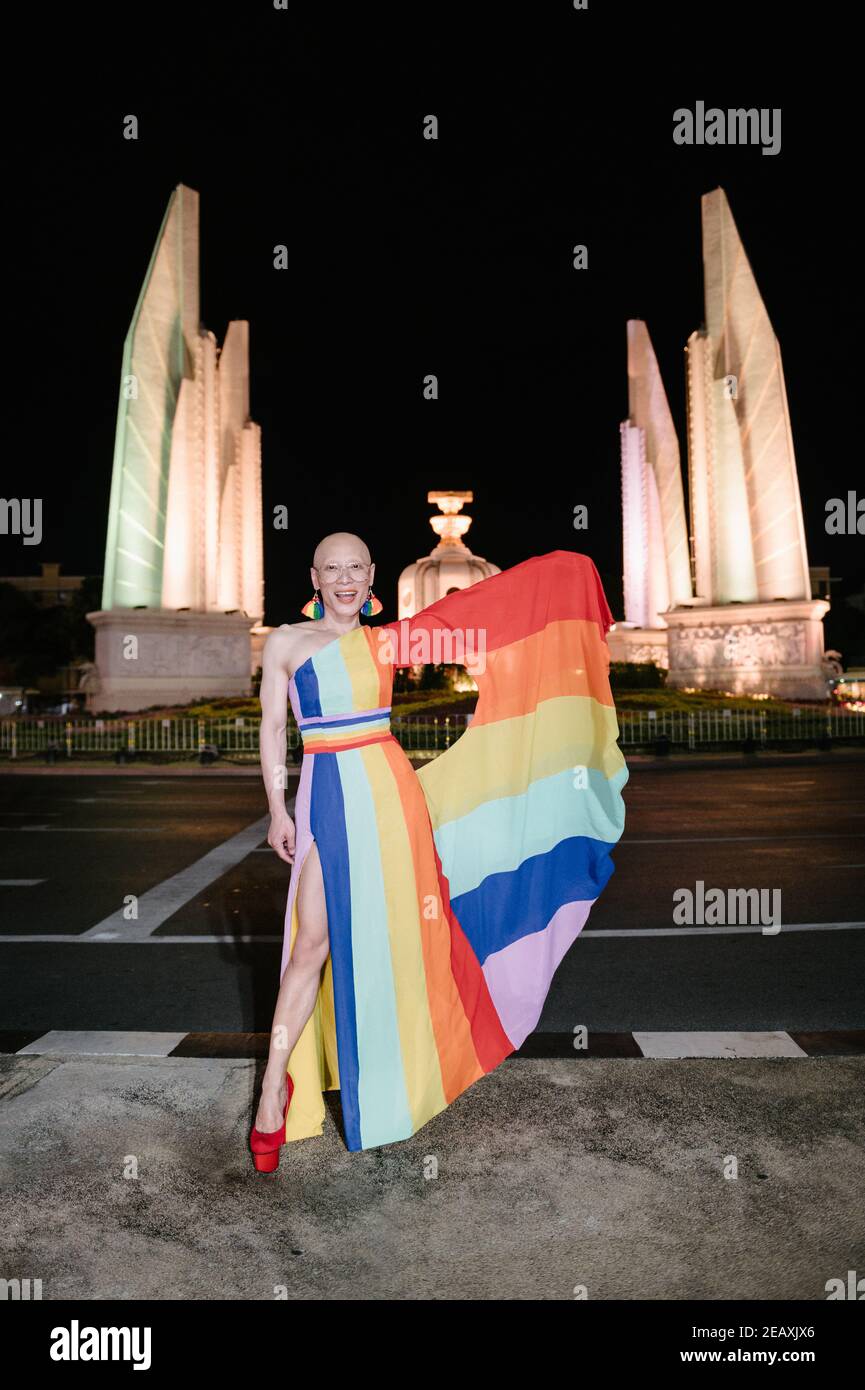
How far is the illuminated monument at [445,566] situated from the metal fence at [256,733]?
2352 centimetres

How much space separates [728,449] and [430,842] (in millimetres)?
33711

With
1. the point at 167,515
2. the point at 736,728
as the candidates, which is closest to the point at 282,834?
the point at 736,728

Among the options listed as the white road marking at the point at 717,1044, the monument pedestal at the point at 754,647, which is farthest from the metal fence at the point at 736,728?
the white road marking at the point at 717,1044

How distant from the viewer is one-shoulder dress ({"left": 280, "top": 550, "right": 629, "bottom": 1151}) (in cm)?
340

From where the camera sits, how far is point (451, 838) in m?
3.90

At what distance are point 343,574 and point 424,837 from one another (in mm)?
982

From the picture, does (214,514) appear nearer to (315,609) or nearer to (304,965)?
(315,609)

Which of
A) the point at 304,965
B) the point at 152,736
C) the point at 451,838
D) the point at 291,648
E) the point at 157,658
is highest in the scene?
the point at 157,658

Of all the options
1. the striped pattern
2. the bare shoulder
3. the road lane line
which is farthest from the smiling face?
the road lane line

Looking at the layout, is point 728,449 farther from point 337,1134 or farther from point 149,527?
point 337,1134

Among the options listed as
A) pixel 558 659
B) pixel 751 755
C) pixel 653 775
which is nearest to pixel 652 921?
pixel 558 659

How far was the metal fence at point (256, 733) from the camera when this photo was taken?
2277cm

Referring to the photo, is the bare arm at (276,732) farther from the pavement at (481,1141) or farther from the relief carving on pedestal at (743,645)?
the relief carving on pedestal at (743,645)

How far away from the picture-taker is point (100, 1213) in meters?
2.94
